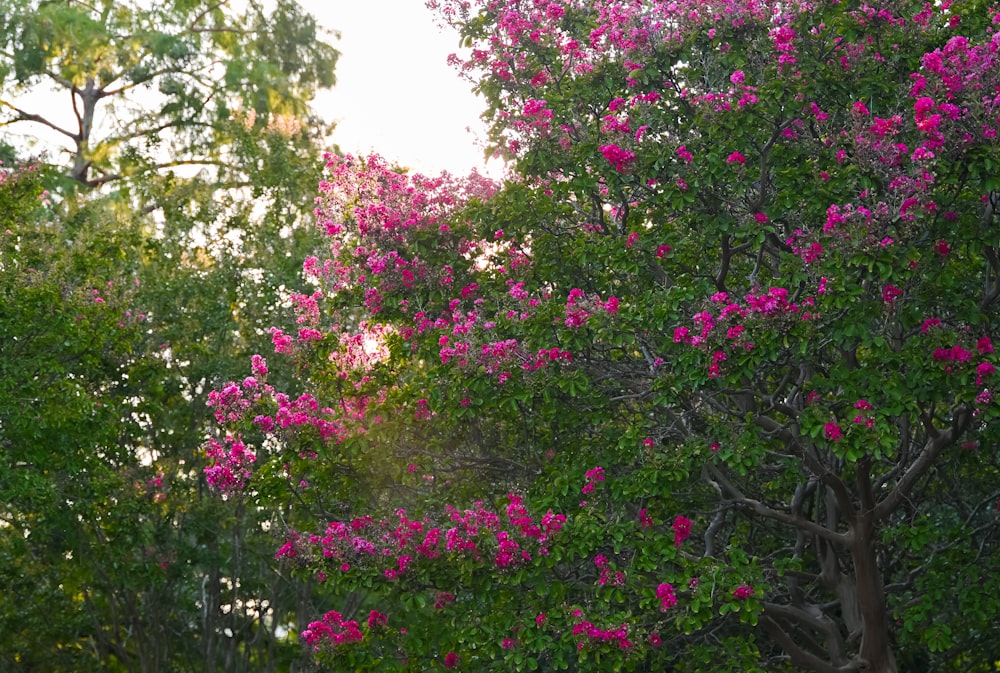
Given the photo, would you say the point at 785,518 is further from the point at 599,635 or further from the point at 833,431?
the point at 599,635

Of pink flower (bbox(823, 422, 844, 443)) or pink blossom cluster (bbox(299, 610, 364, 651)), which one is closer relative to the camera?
pink flower (bbox(823, 422, 844, 443))

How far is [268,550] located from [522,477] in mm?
7669

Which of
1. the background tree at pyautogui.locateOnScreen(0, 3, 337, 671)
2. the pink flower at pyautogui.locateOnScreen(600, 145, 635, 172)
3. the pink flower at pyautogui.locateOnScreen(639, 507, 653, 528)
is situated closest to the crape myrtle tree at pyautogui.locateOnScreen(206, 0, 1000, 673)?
the pink flower at pyautogui.locateOnScreen(600, 145, 635, 172)

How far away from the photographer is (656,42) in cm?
973

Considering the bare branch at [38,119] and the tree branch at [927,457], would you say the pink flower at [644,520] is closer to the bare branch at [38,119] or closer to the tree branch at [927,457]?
the tree branch at [927,457]

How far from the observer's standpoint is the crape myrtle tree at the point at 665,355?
28.6ft

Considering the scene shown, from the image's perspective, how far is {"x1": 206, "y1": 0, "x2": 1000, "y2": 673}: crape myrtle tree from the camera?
8.73 meters

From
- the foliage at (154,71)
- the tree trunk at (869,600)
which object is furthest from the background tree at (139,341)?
the tree trunk at (869,600)

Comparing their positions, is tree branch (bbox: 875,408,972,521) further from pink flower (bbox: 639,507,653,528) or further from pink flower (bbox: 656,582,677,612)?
pink flower (bbox: 656,582,677,612)

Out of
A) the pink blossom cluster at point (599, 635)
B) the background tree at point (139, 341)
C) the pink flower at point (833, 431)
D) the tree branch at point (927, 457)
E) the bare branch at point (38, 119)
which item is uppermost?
the bare branch at point (38, 119)

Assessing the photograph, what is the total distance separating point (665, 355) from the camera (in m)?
9.79

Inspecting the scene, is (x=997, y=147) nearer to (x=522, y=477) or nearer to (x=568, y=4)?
(x=568, y=4)

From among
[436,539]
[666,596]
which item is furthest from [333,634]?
[666,596]

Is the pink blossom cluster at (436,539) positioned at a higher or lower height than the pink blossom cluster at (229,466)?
lower
